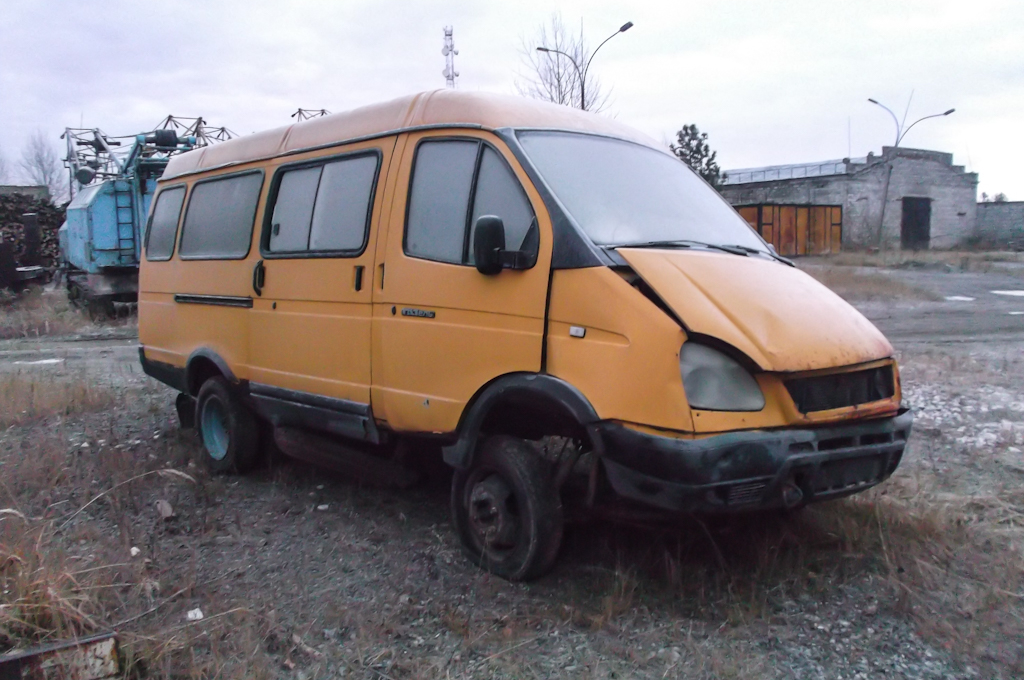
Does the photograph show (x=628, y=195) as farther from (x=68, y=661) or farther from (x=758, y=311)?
(x=68, y=661)

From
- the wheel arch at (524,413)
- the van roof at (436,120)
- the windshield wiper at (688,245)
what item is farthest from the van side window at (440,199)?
the windshield wiper at (688,245)

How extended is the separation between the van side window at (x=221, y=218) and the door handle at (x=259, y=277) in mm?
238

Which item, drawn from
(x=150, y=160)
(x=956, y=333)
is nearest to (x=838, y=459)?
(x=956, y=333)

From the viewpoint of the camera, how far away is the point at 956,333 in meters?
12.9

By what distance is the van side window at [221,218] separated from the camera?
5840 mm

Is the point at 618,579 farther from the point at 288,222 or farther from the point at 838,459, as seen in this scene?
the point at 288,222

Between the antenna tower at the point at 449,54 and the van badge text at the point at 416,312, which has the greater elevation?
the antenna tower at the point at 449,54

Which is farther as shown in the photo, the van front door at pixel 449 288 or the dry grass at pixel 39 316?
the dry grass at pixel 39 316

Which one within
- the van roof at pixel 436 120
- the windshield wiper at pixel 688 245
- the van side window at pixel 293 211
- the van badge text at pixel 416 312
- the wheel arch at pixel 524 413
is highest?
the van roof at pixel 436 120

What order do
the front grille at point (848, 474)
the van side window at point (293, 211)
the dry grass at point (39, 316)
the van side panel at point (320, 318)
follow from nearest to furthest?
the front grille at point (848, 474), the van side panel at point (320, 318), the van side window at point (293, 211), the dry grass at point (39, 316)

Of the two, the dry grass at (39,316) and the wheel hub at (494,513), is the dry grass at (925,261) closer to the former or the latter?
the dry grass at (39,316)

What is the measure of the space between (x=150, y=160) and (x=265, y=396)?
13755 mm

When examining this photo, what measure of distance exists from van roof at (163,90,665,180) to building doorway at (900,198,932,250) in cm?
4104

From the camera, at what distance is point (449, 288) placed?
425cm
